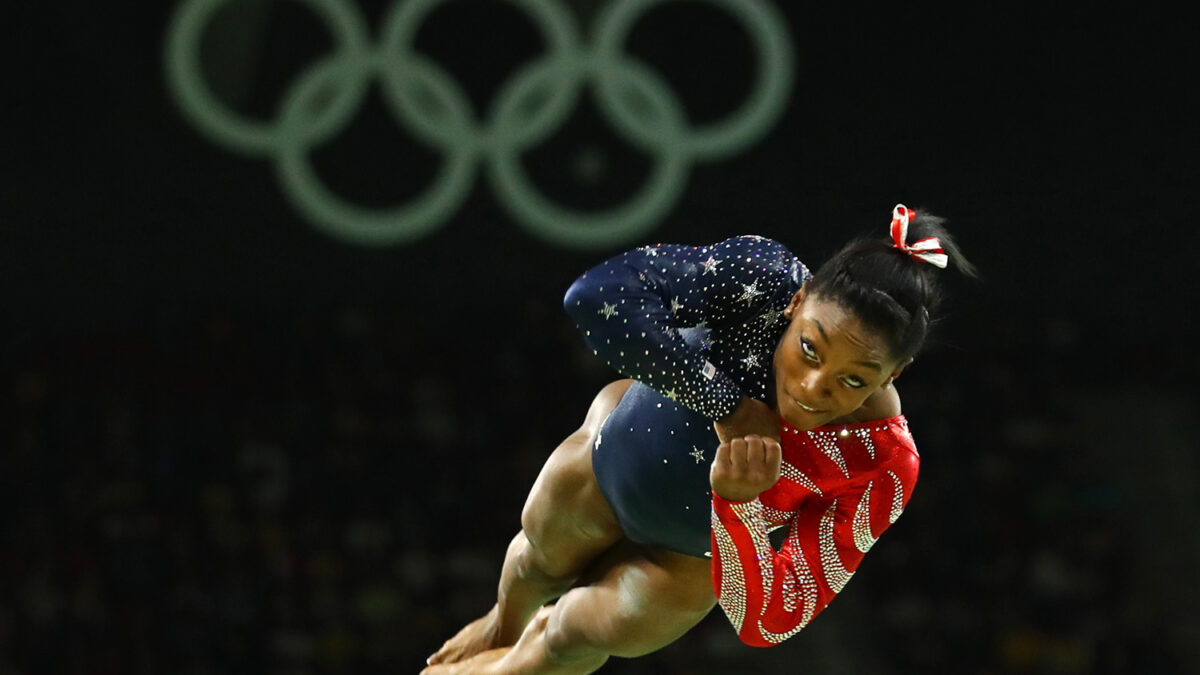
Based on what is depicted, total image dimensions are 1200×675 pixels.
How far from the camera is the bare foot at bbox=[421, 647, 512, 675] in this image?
3.71 m

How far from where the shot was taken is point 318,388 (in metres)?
7.71

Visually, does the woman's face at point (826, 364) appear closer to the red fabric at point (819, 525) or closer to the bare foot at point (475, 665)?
the red fabric at point (819, 525)

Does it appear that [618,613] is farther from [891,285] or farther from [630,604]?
[891,285]

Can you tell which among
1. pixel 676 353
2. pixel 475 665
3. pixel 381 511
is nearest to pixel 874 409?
pixel 676 353

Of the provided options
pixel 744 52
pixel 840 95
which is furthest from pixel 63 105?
pixel 840 95

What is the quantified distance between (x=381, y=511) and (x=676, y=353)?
15.6 ft

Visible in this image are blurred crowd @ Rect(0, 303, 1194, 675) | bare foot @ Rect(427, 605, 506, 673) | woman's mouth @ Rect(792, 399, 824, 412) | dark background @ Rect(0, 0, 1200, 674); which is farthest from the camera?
dark background @ Rect(0, 0, 1200, 674)

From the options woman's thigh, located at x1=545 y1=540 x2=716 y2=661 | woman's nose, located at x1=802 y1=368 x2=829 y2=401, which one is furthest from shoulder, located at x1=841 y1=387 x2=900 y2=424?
woman's thigh, located at x1=545 y1=540 x2=716 y2=661

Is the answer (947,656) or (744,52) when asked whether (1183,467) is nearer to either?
(947,656)

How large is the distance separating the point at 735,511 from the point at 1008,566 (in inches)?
196

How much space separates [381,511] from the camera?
732 centimetres

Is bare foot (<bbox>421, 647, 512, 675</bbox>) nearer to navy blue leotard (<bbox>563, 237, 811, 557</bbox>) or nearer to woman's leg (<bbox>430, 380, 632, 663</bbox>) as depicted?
woman's leg (<bbox>430, 380, 632, 663</bbox>)

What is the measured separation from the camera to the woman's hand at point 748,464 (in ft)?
8.79

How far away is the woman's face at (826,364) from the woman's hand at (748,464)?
0.39ft
